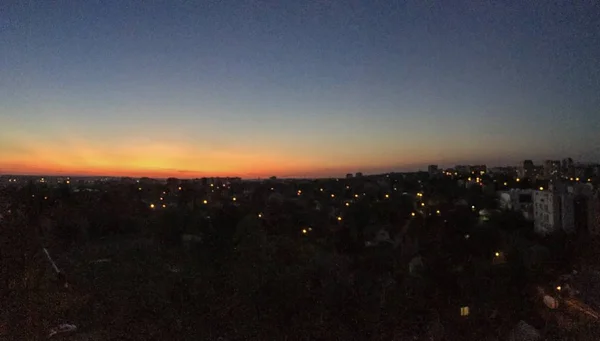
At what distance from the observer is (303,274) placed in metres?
9.88

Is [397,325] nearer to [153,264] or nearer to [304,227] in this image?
[153,264]

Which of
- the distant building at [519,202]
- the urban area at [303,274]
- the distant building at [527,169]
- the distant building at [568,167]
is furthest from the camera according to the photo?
the distant building at [527,169]

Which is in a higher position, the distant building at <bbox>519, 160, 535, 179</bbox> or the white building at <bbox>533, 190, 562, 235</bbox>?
the distant building at <bbox>519, 160, 535, 179</bbox>

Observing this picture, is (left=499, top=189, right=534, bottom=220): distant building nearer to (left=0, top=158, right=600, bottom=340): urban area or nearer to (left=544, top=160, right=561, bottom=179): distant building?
(left=0, top=158, right=600, bottom=340): urban area

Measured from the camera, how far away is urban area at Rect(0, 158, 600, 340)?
5.76 m

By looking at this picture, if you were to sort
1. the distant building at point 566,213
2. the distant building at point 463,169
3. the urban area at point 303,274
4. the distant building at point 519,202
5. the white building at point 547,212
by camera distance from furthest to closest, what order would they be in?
the distant building at point 463,169 < the distant building at point 519,202 < the white building at point 547,212 < the distant building at point 566,213 < the urban area at point 303,274

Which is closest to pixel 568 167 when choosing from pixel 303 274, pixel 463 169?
pixel 463 169

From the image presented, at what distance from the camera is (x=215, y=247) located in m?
12.7

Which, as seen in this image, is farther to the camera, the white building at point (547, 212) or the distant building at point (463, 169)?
the distant building at point (463, 169)

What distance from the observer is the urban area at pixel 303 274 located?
576 centimetres

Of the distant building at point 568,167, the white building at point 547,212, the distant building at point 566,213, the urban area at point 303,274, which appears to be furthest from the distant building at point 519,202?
the distant building at point 568,167

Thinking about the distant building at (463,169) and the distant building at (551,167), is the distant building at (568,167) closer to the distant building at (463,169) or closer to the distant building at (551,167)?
the distant building at (551,167)

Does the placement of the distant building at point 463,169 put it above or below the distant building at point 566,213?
above

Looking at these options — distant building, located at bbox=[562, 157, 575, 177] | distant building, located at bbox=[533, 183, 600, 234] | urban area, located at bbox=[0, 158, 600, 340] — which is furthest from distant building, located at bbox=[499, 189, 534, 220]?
distant building, located at bbox=[562, 157, 575, 177]
